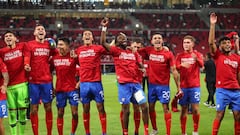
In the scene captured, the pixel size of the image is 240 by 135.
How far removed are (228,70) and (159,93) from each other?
1933 mm

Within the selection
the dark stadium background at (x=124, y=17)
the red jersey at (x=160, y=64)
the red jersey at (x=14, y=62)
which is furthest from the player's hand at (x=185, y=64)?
the dark stadium background at (x=124, y=17)

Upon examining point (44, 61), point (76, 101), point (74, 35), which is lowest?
point (74, 35)

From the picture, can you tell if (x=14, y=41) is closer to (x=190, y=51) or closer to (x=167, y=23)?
(x=190, y=51)

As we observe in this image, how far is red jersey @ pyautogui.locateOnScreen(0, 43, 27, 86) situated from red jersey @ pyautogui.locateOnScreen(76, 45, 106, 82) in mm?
1450

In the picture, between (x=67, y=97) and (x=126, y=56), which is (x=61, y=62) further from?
(x=126, y=56)

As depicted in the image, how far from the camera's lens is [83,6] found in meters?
66.0

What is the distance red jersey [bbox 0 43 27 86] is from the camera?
1016cm

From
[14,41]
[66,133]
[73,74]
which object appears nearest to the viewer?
[14,41]

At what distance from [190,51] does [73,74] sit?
10.2 ft

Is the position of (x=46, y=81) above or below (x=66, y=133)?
above

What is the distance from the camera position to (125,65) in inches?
422

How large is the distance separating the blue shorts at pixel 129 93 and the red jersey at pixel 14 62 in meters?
2.34

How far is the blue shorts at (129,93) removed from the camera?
10531 millimetres

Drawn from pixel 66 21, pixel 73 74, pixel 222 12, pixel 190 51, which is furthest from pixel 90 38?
pixel 222 12
